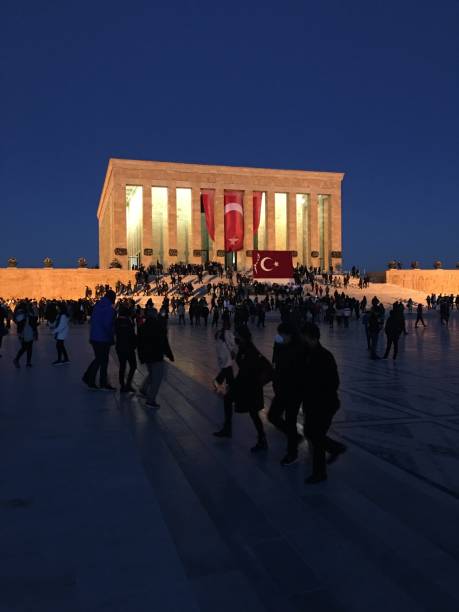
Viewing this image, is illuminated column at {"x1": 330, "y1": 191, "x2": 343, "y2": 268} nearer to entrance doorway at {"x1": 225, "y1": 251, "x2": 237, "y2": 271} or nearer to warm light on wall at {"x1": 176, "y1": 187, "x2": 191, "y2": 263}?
entrance doorway at {"x1": 225, "y1": 251, "x2": 237, "y2": 271}

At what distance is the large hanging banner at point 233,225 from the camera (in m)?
50.2

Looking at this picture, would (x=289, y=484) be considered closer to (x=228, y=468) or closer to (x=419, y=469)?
(x=228, y=468)

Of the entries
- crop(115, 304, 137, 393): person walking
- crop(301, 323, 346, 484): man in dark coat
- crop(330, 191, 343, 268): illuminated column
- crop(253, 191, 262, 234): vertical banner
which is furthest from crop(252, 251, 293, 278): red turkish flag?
crop(301, 323, 346, 484): man in dark coat

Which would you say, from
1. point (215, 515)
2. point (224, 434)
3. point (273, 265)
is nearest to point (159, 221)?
point (273, 265)

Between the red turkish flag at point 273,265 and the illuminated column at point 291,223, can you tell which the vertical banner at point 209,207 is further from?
the red turkish flag at point 273,265

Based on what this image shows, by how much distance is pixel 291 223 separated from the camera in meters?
53.7

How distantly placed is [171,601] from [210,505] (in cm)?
129

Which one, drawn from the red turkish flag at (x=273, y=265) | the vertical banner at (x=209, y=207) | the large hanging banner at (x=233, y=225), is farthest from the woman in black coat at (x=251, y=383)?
the vertical banner at (x=209, y=207)

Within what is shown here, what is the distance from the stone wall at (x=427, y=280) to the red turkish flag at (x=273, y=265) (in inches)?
608

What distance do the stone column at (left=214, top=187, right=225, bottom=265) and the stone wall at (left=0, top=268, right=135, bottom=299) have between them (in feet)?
33.5

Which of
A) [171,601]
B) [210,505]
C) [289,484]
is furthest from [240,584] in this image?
[289,484]

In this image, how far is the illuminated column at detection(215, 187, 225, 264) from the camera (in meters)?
52.0

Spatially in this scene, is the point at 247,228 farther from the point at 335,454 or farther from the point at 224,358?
the point at 335,454

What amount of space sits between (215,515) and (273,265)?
117ft
